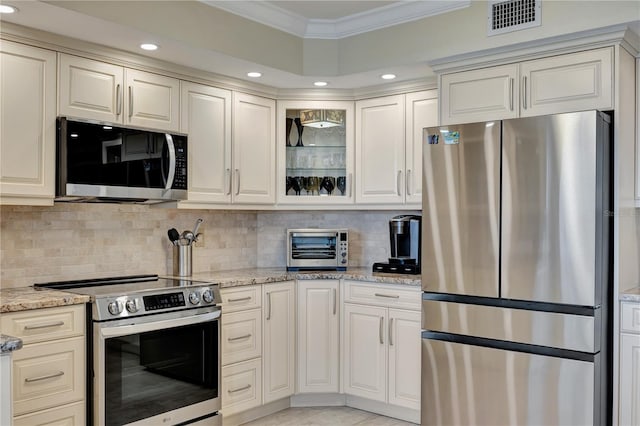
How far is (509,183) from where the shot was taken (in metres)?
3.11

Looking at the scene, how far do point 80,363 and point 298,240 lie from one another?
70.9 inches

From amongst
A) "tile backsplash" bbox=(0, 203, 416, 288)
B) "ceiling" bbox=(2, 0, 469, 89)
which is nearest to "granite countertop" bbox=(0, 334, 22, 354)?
"tile backsplash" bbox=(0, 203, 416, 288)

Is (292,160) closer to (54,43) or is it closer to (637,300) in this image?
(54,43)

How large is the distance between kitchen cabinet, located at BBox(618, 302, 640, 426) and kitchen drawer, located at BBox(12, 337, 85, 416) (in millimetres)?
2682

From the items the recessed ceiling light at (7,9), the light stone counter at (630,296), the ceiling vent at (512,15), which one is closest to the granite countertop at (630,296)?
the light stone counter at (630,296)

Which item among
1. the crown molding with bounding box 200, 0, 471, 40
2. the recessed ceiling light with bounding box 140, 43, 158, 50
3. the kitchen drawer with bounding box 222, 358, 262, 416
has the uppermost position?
the crown molding with bounding box 200, 0, 471, 40

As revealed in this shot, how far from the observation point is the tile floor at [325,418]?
381 centimetres

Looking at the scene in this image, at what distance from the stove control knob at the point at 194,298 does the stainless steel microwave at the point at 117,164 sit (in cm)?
60

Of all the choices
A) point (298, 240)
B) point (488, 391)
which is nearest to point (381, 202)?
point (298, 240)

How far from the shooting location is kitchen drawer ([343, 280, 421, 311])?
372 cm

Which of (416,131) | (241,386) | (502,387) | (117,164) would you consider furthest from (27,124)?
(502,387)

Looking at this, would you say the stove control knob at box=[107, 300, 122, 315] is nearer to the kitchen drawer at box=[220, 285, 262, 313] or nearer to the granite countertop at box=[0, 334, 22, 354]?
the kitchen drawer at box=[220, 285, 262, 313]

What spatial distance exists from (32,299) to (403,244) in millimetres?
2385

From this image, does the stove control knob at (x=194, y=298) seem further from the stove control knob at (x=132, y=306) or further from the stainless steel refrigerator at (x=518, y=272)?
the stainless steel refrigerator at (x=518, y=272)
